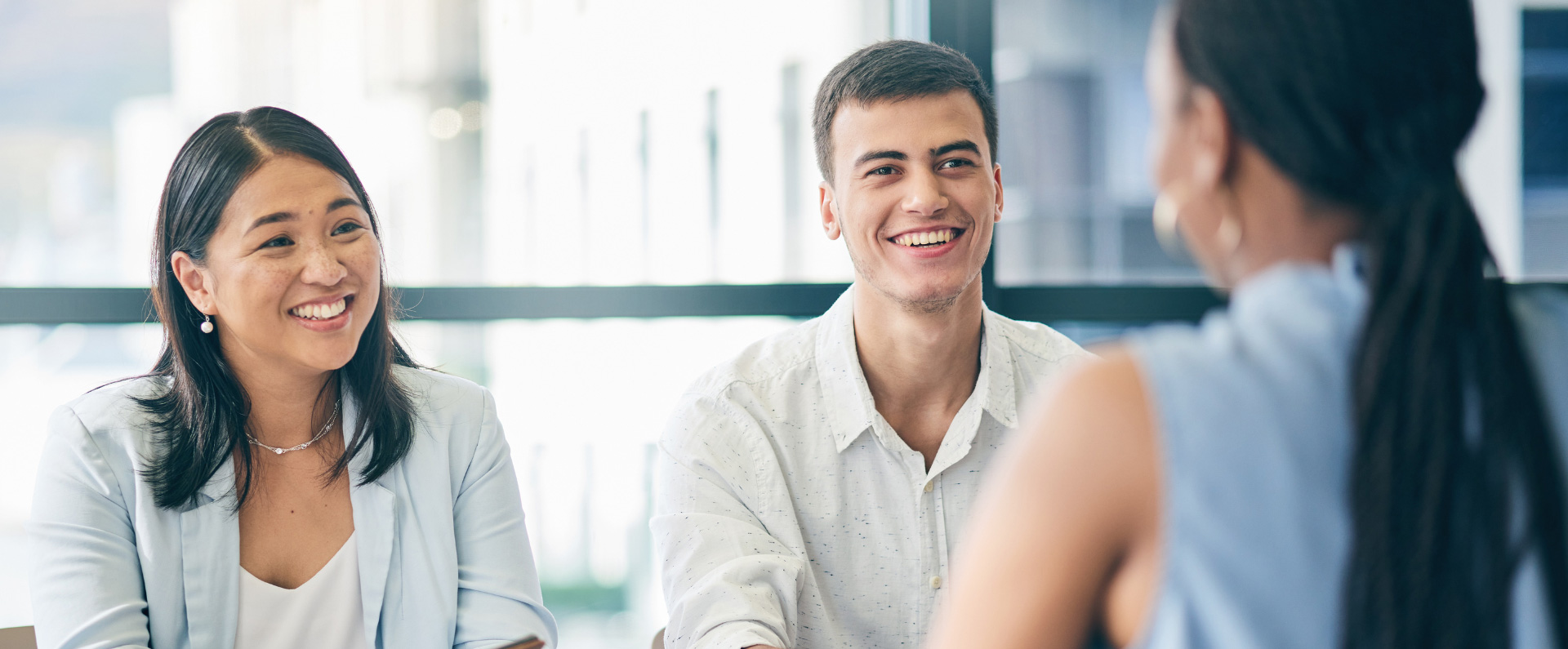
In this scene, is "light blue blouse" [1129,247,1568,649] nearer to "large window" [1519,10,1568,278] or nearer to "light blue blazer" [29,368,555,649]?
"light blue blazer" [29,368,555,649]

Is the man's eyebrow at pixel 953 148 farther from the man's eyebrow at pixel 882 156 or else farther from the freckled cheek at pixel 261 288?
the freckled cheek at pixel 261 288

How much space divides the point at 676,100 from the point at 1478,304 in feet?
6.90

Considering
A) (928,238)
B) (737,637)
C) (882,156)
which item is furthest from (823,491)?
(882,156)

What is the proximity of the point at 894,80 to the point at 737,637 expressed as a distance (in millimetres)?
943

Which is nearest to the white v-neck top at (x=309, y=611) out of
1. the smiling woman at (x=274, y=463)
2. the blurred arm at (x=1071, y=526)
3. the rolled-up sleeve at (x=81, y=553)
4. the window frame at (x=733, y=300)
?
the smiling woman at (x=274, y=463)

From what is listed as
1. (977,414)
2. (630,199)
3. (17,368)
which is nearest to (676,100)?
(630,199)

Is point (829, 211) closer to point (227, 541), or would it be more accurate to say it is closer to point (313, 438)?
point (313, 438)

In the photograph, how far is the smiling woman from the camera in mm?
1510

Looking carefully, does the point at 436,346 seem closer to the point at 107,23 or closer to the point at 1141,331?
the point at 107,23

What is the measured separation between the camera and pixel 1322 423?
1.83ft

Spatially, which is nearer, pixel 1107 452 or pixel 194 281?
pixel 1107 452

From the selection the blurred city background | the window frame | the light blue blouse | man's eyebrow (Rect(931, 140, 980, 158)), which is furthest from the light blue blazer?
the light blue blouse

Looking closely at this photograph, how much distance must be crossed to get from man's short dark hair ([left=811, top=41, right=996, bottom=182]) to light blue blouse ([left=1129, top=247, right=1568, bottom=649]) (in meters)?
1.20

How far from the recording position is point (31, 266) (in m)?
2.19
